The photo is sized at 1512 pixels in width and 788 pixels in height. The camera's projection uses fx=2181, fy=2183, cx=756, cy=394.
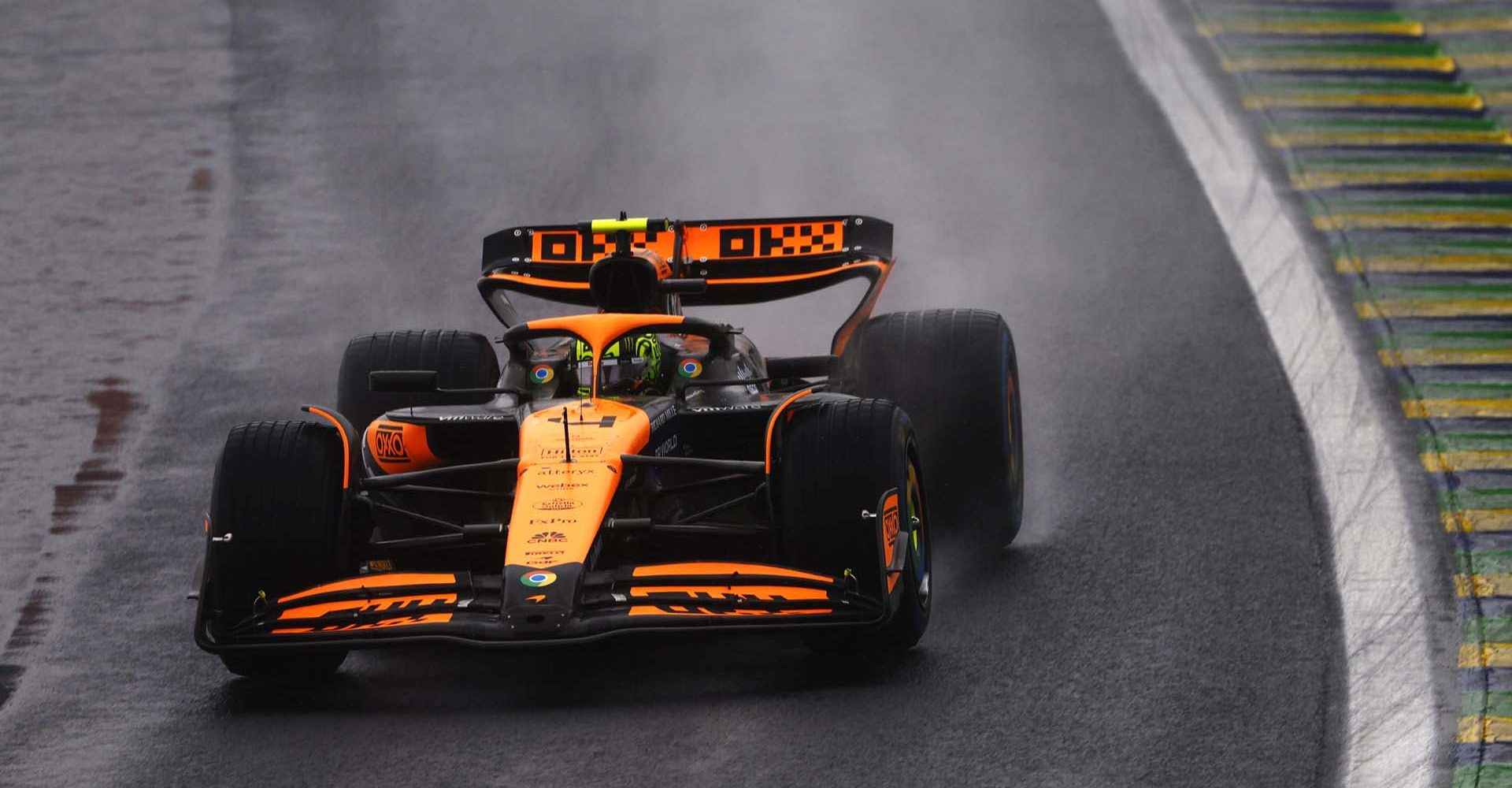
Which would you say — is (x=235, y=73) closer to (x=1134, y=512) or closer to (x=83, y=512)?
(x=83, y=512)

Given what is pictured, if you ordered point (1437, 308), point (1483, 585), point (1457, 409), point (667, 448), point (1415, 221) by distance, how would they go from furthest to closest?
point (1415, 221)
point (1437, 308)
point (1457, 409)
point (1483, 585)
point (667, 448)

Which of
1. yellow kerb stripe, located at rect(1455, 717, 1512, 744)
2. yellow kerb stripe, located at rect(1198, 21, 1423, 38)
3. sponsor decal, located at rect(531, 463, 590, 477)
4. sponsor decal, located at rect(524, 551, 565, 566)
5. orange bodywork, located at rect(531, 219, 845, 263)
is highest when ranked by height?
yellow kerb stripe, located at rect(1198, 21, 1423, 38)

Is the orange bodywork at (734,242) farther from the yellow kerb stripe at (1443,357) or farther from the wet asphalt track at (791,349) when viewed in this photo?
the yellow kerb stripe at (1443,357)

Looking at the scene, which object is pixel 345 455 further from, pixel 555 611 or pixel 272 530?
pixel 555 611

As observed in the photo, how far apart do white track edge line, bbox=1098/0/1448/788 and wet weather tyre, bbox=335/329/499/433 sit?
4111mm

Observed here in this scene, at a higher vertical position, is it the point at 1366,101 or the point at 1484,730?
the point at 1366,101

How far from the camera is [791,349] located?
45.3ft

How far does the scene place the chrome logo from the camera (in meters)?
7.63

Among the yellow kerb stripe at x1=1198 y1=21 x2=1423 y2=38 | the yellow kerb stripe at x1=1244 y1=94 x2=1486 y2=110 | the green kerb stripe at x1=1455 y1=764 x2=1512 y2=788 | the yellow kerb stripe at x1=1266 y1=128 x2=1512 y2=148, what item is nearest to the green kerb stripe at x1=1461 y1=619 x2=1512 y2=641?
the green kerb stripe at x1=1455 y1=764 x2=1512 y2=788

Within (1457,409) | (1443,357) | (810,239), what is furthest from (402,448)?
(1443,357)

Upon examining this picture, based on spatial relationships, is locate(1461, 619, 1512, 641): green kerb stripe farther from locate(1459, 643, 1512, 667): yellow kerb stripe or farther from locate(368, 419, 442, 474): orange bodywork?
locate(368, 419, 442, 474): orange bodywork

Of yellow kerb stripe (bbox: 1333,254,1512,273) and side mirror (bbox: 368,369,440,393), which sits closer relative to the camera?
side mirror (bbox: 368,369,440,393)

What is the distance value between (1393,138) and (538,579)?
10046mm

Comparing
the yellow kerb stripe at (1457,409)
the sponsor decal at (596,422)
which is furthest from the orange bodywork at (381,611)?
the yellow kerb stripe at (1457,409)
